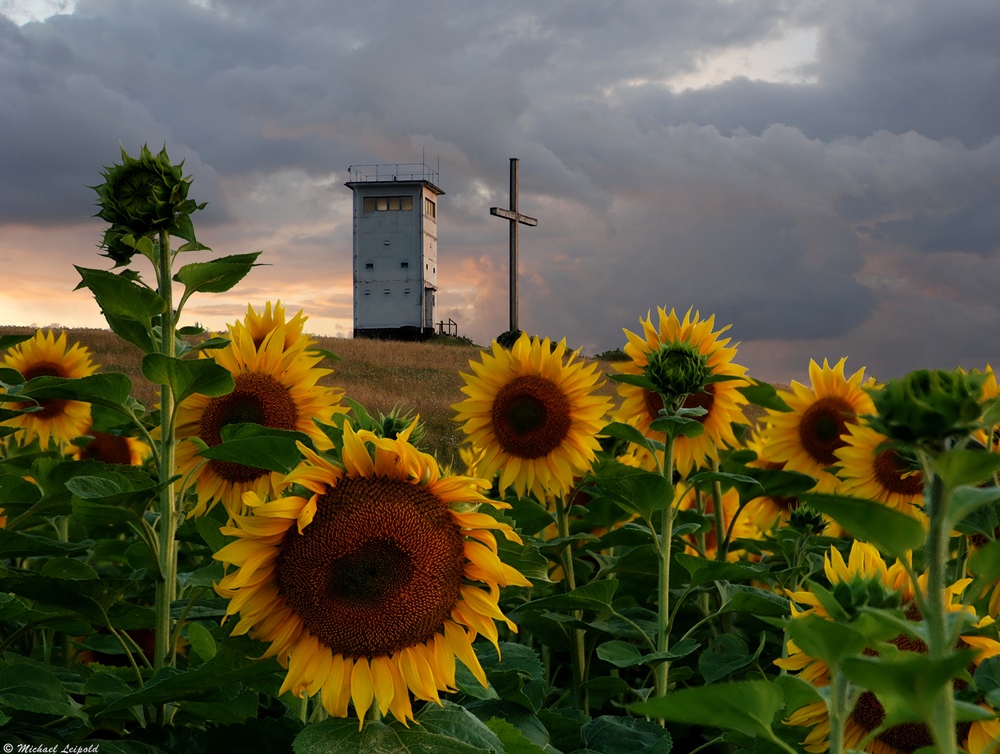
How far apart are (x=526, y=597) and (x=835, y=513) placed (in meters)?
2.33

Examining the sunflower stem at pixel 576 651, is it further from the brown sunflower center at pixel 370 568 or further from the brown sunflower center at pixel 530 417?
the brown sunflower center at pixel 370 568

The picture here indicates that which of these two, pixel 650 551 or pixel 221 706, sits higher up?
pixel 650 551

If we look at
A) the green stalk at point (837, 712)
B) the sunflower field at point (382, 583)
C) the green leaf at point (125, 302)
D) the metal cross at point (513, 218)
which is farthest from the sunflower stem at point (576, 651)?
the metal cross at point (513, 218)

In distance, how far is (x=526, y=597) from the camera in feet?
10.1

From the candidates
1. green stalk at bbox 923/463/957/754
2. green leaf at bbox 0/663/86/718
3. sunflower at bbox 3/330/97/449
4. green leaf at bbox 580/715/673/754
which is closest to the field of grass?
sunflower at bbox 3/330/97/449

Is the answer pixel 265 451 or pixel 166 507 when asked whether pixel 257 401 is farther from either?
pixel 265 451

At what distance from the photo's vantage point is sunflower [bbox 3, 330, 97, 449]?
4785 mm

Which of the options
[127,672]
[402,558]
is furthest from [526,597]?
[402,558]

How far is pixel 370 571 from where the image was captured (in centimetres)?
163

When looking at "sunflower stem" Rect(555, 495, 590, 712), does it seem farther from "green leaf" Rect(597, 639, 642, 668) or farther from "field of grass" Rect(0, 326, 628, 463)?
"field of grass" Rect(0, 326, 628, 463)

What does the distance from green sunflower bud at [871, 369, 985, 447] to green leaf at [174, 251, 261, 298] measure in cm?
156

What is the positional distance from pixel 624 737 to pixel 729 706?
1353 millimetres

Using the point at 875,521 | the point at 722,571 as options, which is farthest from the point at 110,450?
the point at 875,521

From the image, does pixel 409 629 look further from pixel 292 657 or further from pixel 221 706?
pixel 221 706
